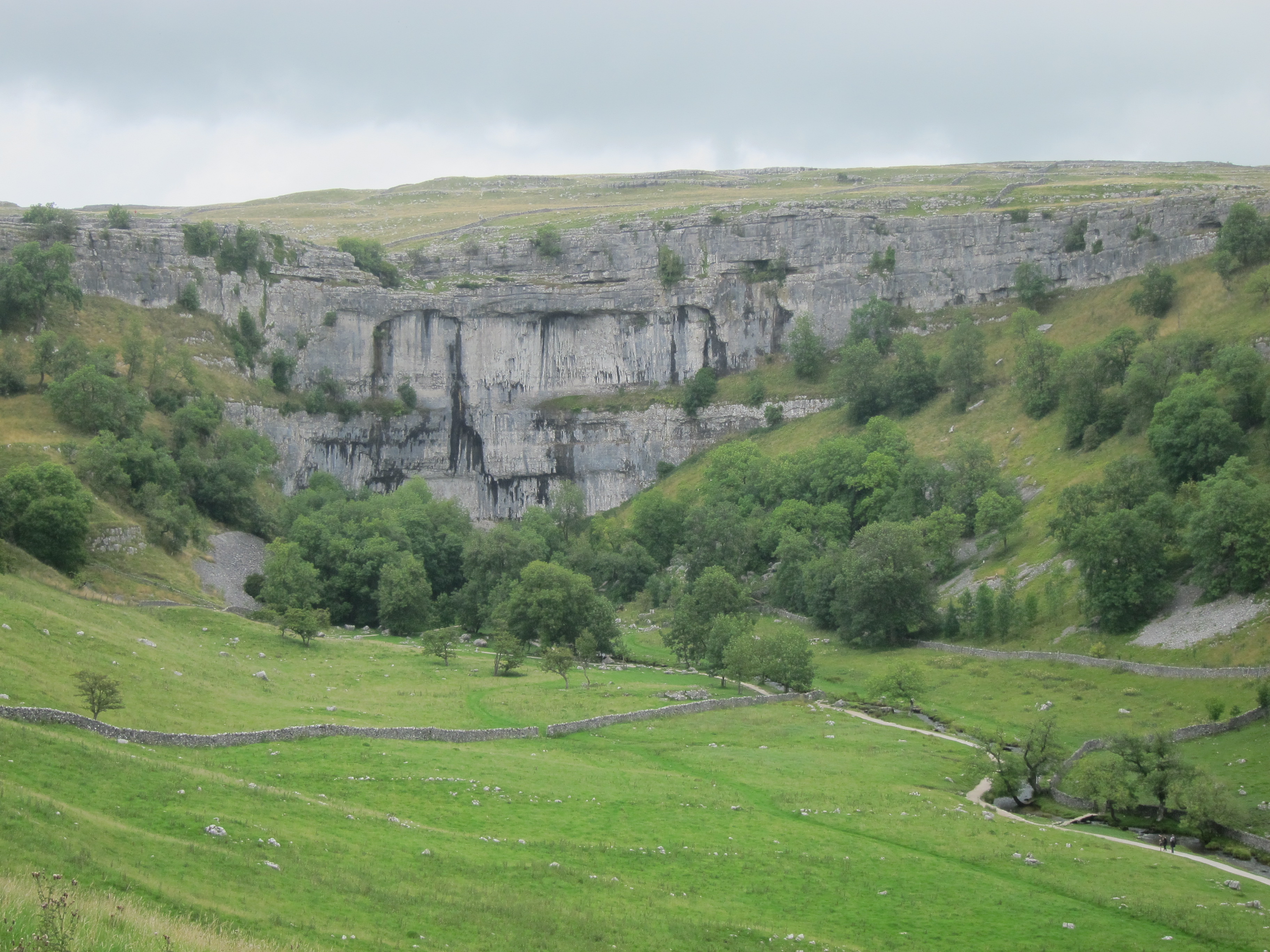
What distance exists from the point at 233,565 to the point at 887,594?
52.0m

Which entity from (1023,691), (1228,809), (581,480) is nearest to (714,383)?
(581,480)

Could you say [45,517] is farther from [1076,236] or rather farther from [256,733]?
[1076,236]

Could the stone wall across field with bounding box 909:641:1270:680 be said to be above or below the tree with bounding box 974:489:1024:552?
below

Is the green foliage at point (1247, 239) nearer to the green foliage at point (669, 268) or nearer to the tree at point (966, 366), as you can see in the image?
the tree at point (966, 366)

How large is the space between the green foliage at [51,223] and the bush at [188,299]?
11788 mm

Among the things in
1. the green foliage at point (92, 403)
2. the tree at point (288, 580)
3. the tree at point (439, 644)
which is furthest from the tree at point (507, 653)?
the green foliage at point (92, 403)

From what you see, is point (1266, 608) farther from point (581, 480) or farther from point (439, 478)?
point (439, 478)

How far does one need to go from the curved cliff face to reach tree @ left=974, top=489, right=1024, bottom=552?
48.5 meters

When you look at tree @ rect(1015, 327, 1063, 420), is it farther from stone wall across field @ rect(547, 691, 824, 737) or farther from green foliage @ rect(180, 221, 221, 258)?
green foliage @ rect(180, 221, 221, 258)

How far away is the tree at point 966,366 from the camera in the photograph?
373 ft

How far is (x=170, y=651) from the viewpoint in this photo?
5394 cm

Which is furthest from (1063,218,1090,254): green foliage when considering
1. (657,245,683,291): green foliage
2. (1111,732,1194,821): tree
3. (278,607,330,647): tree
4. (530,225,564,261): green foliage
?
(278,607,330,647): tree

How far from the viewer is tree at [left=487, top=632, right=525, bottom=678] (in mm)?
69062

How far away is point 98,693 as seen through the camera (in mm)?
37281
